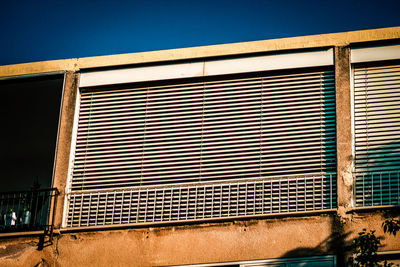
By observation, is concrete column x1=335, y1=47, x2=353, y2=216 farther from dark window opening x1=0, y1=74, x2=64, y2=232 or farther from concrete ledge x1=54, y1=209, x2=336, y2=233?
dark window opening x1=0, y1=74, x2=64, y2=232

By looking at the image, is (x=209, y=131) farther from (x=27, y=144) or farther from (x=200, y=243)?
(x=27, y=144)

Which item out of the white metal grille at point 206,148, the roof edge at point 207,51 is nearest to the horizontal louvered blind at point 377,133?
the white metal grille at point 206,148

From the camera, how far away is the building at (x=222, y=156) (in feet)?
41.5

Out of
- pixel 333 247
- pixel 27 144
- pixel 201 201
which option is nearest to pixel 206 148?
pixel 201 201

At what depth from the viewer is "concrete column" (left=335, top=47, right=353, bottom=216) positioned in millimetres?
12680

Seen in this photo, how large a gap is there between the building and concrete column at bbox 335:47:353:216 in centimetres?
2

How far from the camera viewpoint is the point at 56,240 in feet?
44.3

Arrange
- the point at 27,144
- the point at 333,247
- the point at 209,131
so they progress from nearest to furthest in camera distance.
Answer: the point at 333,247
the point at 209,131
the point at 27,144

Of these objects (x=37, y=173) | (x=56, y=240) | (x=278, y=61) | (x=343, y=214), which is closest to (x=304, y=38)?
(x=278, y=61)

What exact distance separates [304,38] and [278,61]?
26.4 inches

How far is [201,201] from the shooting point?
525 inches

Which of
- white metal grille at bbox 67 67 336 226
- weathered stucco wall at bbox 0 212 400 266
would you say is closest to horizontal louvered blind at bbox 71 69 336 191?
white metal grille at bbox 67 67 336 226

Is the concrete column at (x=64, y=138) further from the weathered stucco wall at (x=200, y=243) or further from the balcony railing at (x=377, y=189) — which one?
the balcony railing at (x=377, y=189)

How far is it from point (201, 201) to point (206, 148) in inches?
42.3
